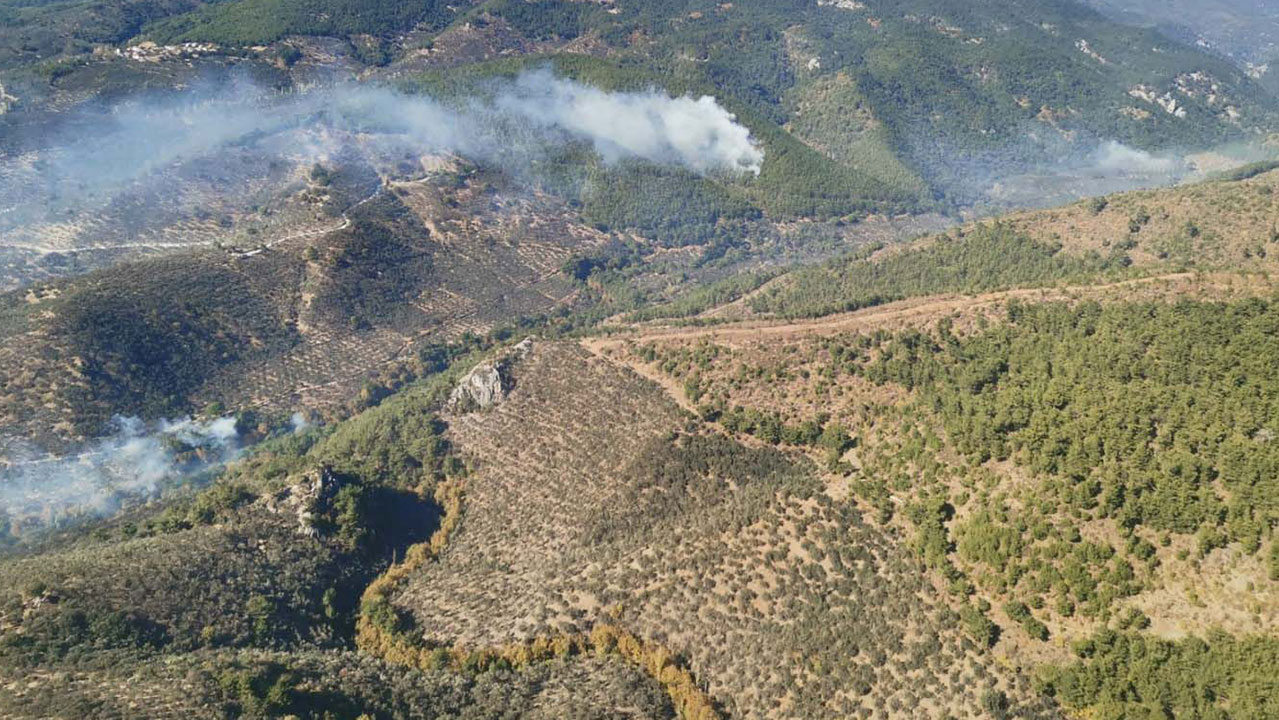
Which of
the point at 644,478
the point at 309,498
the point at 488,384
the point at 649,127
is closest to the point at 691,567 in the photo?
the point at 644,478

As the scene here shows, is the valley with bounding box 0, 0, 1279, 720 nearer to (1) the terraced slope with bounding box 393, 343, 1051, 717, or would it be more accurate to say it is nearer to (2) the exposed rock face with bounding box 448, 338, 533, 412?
(1) the terraced slope with bounding box 393, 343, 1051, 717

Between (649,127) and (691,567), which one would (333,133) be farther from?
(691,567)

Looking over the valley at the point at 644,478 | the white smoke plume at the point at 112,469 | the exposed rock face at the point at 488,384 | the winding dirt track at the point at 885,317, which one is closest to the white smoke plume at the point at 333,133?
the valley at the point at 644,478

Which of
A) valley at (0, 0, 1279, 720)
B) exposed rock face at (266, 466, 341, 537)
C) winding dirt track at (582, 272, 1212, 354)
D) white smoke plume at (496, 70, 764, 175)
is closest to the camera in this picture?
valley at (0, 0, 1279, 720)

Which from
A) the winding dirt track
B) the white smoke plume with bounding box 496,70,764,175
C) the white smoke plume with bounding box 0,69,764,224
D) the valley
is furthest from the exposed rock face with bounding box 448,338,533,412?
the white smoke plume with bounding box 496,70,764,175

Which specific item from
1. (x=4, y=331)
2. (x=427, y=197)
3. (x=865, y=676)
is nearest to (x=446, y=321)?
(x=427, y=197)
